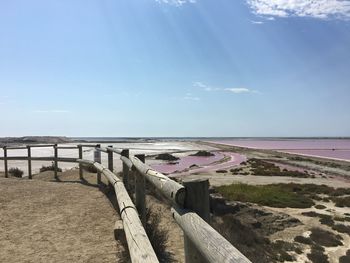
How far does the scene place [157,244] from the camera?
20.3ft

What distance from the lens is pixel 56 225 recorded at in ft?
24.9

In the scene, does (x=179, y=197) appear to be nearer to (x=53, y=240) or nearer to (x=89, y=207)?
(x=53, y=240)

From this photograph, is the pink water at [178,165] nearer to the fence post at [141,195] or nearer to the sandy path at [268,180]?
the sandy path at [268,180]

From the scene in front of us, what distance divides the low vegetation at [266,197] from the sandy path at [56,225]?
14712 mm

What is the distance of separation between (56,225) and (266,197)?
19.7 m

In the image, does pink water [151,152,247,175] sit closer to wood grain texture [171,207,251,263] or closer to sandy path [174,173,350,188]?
sandy path [174,173,350,188]

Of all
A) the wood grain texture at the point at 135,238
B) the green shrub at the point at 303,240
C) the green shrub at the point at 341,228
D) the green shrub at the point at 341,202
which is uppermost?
the wood grain texture at the point at 135,238

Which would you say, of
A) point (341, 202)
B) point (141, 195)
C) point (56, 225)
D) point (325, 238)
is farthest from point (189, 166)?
point (141, 195)

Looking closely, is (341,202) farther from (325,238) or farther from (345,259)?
(345,259)

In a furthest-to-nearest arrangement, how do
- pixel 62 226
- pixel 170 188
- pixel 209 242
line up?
pixel 62 226
pixel 170 188
pixel 209 242

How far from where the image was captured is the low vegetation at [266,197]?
24.1 m

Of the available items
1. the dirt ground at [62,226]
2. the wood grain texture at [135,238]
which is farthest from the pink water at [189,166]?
the wood grain texture at [135,238]

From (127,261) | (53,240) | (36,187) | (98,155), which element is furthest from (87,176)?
(127,261)

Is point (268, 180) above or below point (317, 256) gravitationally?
below
